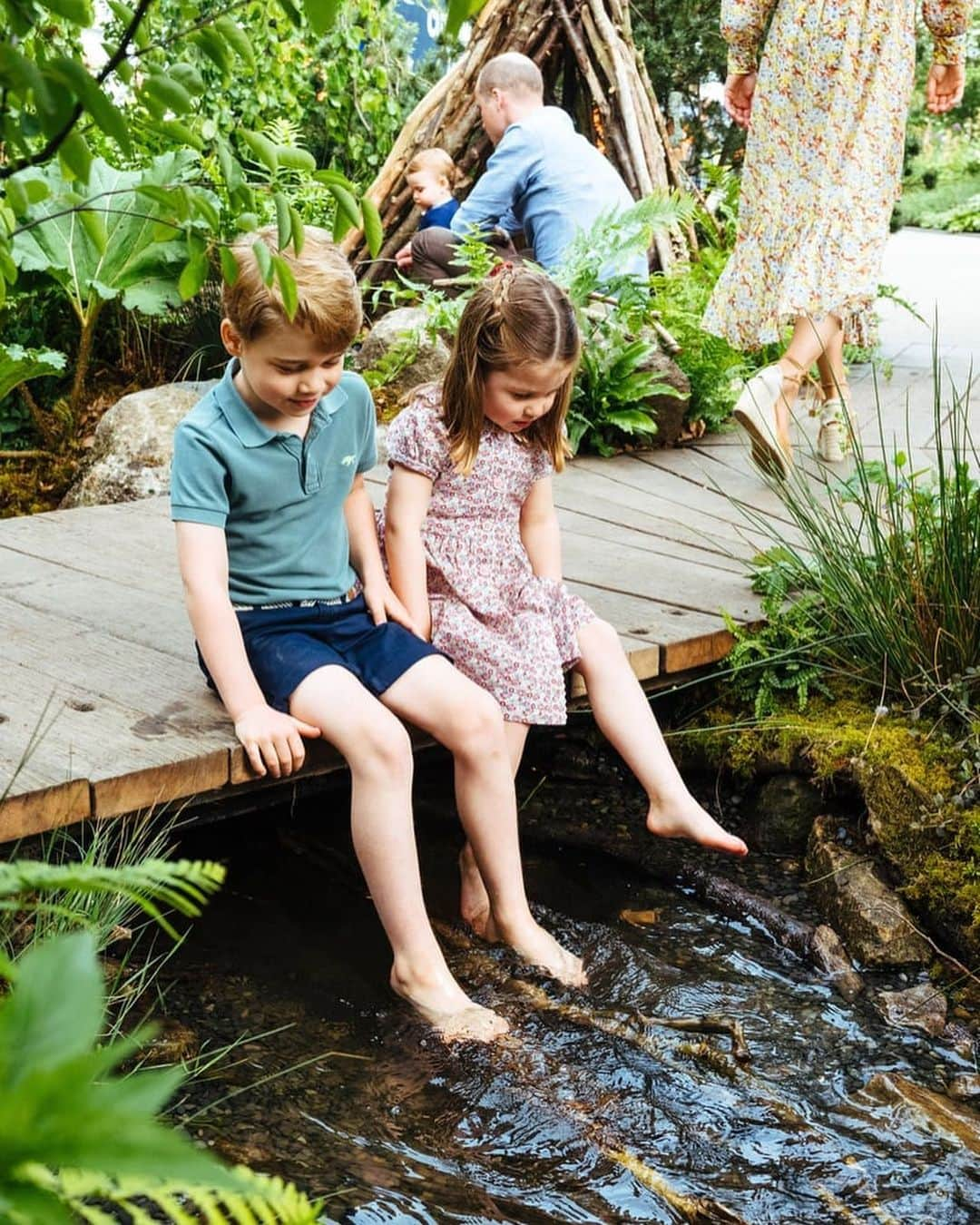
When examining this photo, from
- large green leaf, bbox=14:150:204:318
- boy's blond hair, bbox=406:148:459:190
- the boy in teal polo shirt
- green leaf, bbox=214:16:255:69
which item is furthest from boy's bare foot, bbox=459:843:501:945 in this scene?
boy's blond hair, bbox=406:148:459:190

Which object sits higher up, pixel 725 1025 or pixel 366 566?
→ pixel 366 566

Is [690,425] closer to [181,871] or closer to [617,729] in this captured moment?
[617,729]

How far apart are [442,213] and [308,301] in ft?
14.9

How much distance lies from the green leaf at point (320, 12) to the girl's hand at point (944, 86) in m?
4.55

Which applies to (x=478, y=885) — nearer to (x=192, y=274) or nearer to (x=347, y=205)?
(x=192, y=274)

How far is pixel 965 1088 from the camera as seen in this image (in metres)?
2.54

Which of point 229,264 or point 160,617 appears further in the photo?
point 160,617

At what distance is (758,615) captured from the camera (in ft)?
12.2

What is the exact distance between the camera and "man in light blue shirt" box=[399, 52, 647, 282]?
6.18 m

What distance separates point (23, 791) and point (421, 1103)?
85cm

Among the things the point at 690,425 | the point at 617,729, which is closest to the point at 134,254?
the point at 690,425

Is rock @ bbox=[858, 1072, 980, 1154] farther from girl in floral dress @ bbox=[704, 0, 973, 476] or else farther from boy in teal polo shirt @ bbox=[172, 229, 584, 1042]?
girl in floral dress @ bbox=[704, 0, 973, 476]

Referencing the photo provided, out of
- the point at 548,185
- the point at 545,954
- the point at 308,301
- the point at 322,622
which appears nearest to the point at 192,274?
the point at 308,301

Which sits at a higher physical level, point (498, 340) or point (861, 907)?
point (498, 340)
